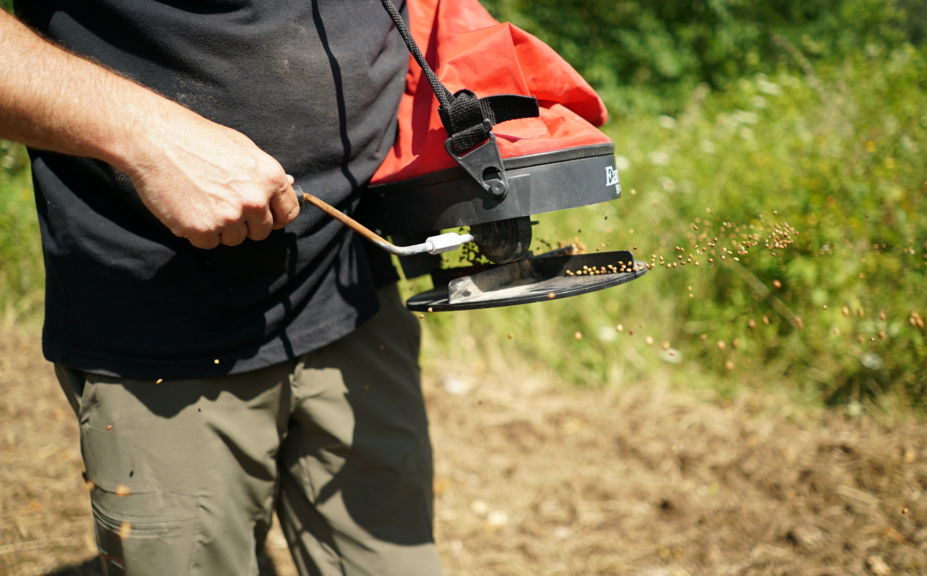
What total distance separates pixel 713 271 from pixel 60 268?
313cm

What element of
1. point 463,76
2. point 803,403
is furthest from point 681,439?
point 463,76

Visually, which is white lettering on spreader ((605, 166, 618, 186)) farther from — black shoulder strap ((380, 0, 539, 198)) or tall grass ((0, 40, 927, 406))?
tall grass ((0, 40, 927, 406))

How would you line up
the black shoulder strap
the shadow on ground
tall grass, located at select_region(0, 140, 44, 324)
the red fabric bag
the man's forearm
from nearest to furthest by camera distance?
the man's forearm
the black shoulder strap
the red fabric bag
the shadow on ground
tall grass, located at select_region(0, 140, 44, 324)

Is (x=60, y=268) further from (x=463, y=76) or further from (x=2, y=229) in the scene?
(x=2, y=229)

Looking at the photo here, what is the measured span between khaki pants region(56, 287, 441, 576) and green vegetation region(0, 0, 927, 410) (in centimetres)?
114

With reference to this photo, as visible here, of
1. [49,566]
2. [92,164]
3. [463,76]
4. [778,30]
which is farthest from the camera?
[778,30]

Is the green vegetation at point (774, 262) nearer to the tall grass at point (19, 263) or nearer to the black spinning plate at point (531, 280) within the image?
the black spinning plate at point (531, 280)

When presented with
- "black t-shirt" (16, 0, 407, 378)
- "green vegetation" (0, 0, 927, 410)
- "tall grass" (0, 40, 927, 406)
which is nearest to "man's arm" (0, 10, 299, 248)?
"black t-shirt" (16, 0, 407, 378)

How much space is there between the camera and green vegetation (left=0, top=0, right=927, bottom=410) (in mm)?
3176

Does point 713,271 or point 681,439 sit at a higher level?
point 713,271

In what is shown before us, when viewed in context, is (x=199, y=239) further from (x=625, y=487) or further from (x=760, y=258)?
(x=760, y=258)

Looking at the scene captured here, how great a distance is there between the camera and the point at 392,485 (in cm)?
175

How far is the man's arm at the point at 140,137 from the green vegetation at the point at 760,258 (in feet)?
5.25

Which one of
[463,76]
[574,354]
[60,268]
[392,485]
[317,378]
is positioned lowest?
[574,354]
